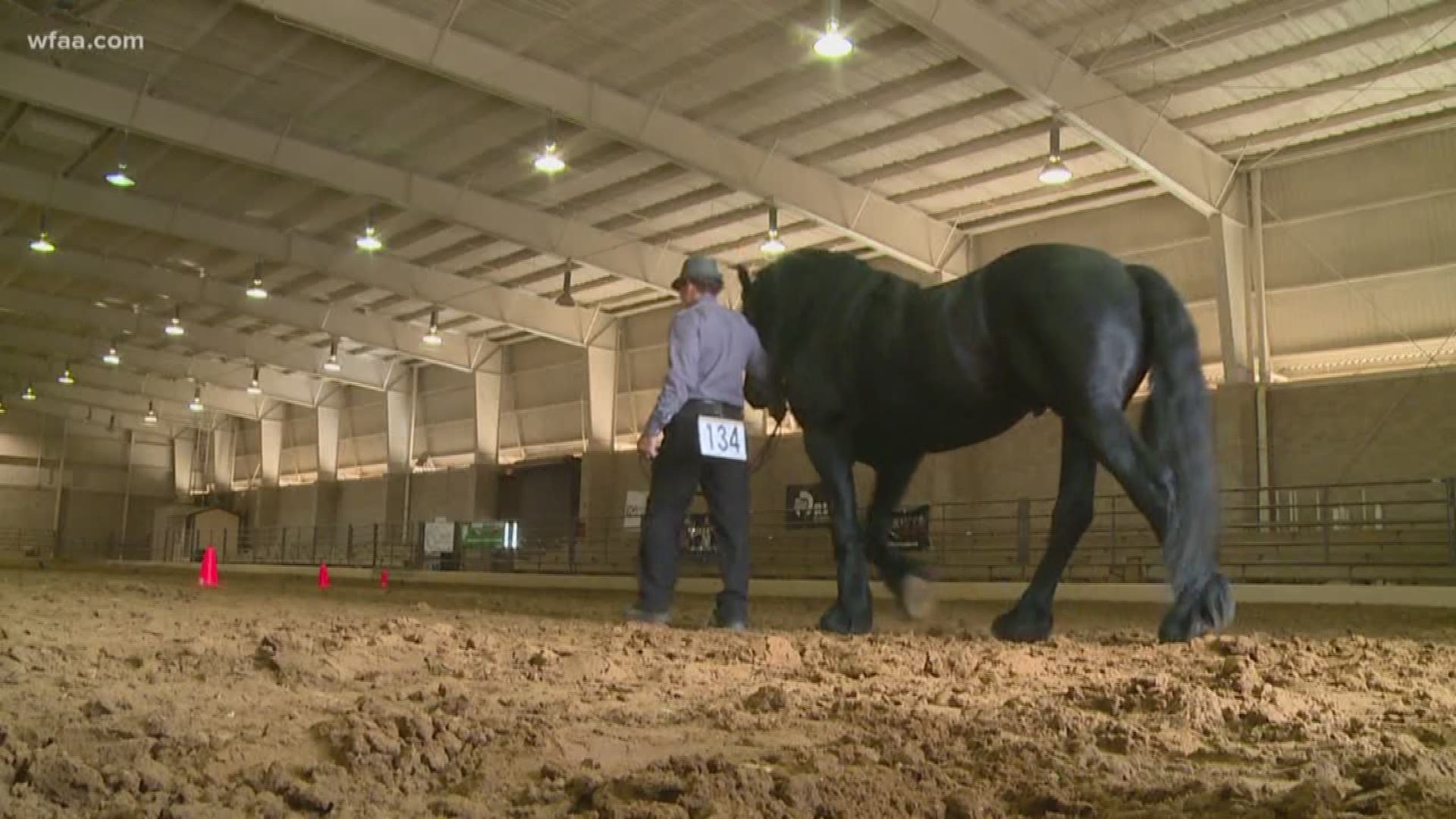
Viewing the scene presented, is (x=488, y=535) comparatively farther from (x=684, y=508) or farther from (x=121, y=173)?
(x=684, y=508)

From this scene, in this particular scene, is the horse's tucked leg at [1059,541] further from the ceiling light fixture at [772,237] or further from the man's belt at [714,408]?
the ceiling light fixture at [772,237]

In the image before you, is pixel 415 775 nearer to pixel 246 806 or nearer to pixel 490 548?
pixel 246 806

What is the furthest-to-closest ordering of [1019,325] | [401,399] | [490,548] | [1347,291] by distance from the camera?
1. [401,399]
2. [490,548]
3. [1347,291]
4. [1019,325]

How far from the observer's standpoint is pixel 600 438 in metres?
27.5

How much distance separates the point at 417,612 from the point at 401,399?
3056 centimetres

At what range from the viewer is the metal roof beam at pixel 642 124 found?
44.8 ft

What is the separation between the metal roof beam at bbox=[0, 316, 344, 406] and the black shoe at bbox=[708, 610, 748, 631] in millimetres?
34249

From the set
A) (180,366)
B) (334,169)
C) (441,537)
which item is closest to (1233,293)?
(334,169)

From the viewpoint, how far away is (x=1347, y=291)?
1670cm

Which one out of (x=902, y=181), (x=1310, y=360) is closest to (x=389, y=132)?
(x=902, y=181)

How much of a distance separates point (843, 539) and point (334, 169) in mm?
15619

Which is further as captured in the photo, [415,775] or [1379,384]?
[1379,384]

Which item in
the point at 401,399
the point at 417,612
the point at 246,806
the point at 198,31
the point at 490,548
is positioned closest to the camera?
the point at 246,806

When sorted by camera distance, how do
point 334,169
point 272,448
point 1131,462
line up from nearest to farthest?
point 1131,462, point 334,169, point 272,448
